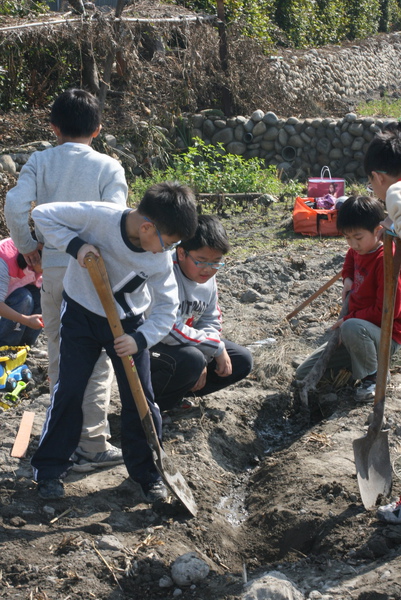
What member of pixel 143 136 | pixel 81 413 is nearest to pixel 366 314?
pixel 81 413

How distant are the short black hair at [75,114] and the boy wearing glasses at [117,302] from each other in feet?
1.85

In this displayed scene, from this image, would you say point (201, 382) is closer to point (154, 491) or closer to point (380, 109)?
point (154, 491)

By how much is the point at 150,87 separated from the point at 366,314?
29.3 feet

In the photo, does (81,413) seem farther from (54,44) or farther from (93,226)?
(54,44)

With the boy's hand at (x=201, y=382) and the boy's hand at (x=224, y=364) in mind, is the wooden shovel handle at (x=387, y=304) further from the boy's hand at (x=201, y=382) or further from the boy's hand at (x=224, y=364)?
the boy's hand at (x=201, y=382)

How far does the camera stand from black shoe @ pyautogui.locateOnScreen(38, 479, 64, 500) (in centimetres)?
305

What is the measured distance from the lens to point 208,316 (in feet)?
13.2

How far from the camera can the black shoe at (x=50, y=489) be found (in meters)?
3.05

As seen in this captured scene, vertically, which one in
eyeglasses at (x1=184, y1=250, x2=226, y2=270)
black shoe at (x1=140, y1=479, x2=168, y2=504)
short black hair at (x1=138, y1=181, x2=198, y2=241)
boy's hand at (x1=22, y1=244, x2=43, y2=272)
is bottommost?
black shoe at (x1=140, y1=479, x2=168, y2=504)

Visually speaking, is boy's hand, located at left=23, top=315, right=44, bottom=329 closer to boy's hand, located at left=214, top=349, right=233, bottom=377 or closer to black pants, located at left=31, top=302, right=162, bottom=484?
boy's hand, located at left=214, top=349, right=233, bottom=377

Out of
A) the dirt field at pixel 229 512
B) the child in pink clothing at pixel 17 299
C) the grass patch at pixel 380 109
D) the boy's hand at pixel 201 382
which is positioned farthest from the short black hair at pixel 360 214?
the grass patch at pixel 380 109

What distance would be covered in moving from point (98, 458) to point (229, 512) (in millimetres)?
704

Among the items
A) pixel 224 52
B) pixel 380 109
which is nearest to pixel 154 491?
pixel 224 52

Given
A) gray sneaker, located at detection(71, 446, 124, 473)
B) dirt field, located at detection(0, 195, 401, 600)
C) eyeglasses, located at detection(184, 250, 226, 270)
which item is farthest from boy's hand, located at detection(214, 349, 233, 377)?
gray sneaker, located at detection(71, 446, 124, 473)
